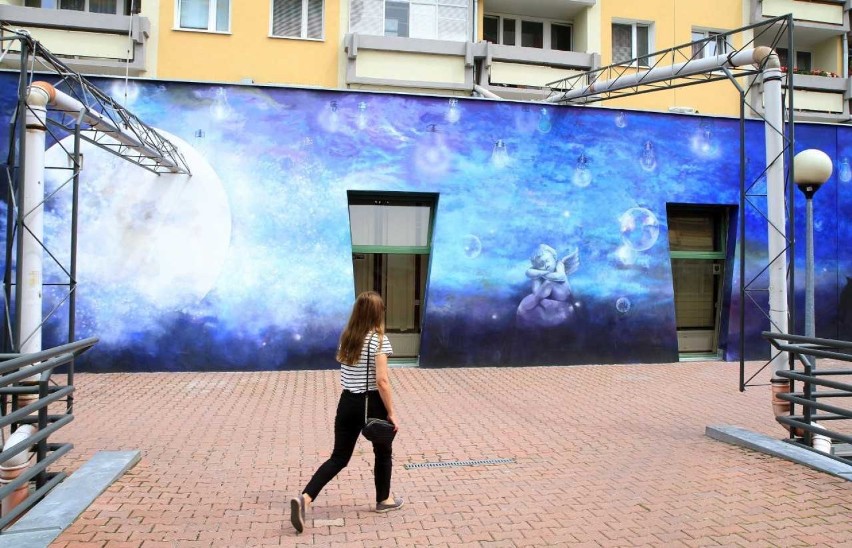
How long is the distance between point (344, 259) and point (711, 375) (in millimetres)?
7188

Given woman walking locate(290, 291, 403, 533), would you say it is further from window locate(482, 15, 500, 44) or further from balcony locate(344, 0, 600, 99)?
window locate(482, 15, 500, 44)

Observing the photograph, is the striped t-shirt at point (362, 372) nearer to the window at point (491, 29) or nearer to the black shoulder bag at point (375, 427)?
the black shoulder bag at point (375, 427)

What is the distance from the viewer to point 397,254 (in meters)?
13.5

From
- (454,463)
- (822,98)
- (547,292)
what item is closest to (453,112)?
(547,292)

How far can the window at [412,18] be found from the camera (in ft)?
58.1

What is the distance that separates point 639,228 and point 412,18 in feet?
28.0

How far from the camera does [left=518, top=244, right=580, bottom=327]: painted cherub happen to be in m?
13.3

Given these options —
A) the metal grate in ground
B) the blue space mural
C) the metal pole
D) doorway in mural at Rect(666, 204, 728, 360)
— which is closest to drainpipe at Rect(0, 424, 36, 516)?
the metal pole

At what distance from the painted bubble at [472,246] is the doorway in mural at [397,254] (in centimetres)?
78

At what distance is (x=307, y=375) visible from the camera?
12070mm

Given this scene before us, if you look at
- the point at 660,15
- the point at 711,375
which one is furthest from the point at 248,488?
the point at 660,15

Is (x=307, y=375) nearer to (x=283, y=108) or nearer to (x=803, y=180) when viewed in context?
(x=283, y=108)

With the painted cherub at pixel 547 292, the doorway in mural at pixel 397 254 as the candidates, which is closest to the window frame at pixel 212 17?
the doorway in mural at pixel 397 254

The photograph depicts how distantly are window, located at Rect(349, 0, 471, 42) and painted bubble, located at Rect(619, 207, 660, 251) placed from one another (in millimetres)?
7367
